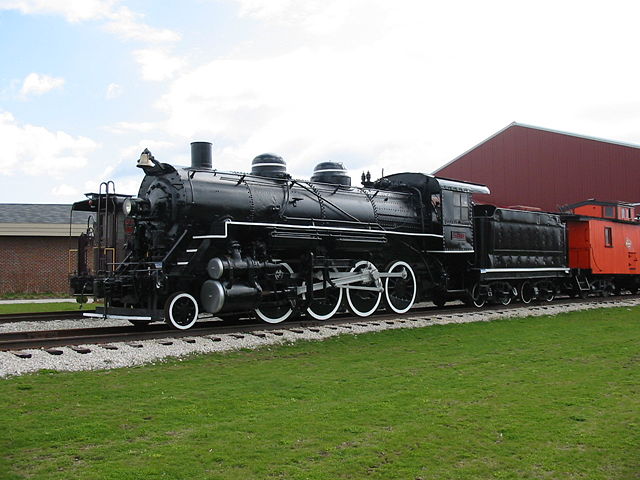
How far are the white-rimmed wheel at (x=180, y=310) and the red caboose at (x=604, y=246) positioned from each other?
15.3 meters

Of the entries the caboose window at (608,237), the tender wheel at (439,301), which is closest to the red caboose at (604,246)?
the caboose window at (608,237)

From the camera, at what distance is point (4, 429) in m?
5.11

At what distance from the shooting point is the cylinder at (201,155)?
42.3 feet

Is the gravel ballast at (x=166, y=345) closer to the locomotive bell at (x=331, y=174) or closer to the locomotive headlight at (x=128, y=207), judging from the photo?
the locomotive headlight at (x=128, y=207)

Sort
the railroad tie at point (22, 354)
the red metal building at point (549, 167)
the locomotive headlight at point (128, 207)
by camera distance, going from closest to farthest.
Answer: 1. the railroad tie at point (22, 354)
2. the locomotive headlight at point (128, 207)
3. the red metal building at point (549, 167)

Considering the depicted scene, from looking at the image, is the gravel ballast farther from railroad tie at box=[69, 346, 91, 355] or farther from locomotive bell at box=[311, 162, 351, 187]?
locomotive bell at box=[311, 162, 351, 187]

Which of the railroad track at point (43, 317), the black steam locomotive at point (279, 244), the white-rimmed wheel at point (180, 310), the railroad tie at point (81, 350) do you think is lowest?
the railroad tie at point (81, 350)

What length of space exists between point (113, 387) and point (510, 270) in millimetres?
13734

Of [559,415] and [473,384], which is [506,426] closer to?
[559,415]

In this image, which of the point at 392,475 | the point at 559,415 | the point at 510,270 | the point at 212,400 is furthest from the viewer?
the point at 510,270

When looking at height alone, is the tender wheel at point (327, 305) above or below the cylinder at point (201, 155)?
below

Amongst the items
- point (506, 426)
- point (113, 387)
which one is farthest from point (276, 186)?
point (506, 426)

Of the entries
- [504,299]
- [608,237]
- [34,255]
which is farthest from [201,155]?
[34,255]

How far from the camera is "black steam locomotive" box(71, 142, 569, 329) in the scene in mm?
11609
